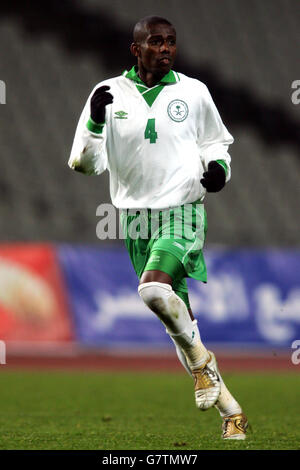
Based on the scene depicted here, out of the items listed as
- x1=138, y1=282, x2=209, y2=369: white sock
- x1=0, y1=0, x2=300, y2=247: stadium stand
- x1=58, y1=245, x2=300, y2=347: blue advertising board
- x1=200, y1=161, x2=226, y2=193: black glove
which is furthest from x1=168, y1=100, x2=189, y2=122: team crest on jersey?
x1=0, y1=0, x2=300, y2=247: stadium stand

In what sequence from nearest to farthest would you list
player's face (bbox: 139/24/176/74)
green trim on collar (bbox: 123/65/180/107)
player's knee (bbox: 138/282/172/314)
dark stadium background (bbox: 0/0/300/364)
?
player's knee (bbox: 138/282/172/314), player's face (bbox: 139/24/176/74), green trim on collar (bbox: 123/65/180/107), dark stadium background (bbox: 0/0/300/364)

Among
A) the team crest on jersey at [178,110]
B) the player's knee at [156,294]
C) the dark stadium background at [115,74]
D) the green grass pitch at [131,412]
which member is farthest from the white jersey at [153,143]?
the dark stadium background at [115,74]

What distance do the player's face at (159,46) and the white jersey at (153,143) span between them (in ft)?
0.53

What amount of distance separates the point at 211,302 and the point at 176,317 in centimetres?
753

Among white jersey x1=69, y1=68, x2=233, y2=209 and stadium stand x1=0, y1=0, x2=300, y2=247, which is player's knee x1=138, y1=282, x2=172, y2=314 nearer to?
white jersey x1=69, y1=68, x2=233, y2=209

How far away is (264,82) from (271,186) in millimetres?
2248

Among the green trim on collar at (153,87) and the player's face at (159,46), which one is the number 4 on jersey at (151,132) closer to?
the green trim on collar at (153,87)

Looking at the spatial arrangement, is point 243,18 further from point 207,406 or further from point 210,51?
point 207,406

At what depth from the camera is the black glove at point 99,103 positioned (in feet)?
15.7

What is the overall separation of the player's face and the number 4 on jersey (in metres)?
0.31

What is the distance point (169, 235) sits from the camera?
4.98 meters

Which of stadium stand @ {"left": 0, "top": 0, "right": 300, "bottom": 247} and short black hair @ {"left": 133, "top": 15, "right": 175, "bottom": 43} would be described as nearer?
short black hair @ {"left": 133, "top": 15, "right": 175, "bottom": 43}

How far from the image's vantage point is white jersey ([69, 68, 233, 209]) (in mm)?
5012

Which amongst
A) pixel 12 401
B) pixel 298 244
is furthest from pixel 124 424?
pixel 298 244
